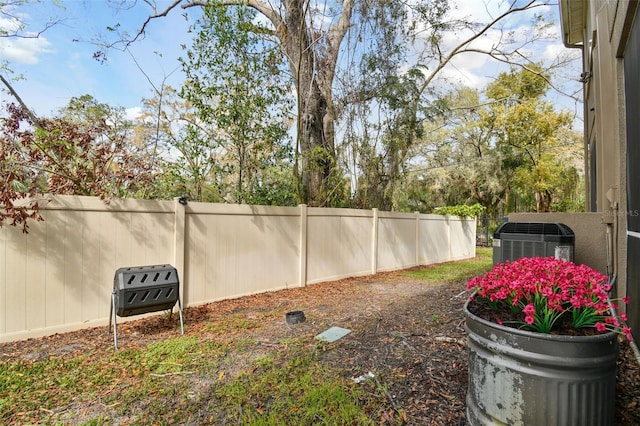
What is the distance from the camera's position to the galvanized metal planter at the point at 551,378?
141cm

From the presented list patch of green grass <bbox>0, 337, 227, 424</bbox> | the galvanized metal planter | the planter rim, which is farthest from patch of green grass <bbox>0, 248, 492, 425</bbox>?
the planter rim

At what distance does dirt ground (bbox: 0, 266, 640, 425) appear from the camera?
7.13 ft

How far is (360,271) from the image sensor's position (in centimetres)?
730

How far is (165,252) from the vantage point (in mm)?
4270

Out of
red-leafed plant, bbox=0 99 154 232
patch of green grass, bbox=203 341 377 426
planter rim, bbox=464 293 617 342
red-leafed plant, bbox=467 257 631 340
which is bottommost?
patch of green grass, bbox=203 341 377 426

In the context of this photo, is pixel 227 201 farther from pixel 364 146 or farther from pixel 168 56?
pixel 364 146

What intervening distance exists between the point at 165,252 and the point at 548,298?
4130 mm

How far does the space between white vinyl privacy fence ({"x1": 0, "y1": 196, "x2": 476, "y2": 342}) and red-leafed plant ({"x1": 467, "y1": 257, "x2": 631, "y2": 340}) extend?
12.3ft

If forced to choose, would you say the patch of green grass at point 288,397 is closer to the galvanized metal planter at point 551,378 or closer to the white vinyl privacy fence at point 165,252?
the galvanized metal planter at point 551,378

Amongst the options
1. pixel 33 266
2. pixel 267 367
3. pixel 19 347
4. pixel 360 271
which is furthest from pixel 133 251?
Answer: pixel 360 271

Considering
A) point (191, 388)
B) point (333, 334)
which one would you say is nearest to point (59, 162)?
point (191, 388)

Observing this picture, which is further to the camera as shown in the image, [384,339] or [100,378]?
[384,339]

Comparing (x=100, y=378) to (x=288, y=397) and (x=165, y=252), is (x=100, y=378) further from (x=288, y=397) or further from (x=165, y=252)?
(x=165, y=252)

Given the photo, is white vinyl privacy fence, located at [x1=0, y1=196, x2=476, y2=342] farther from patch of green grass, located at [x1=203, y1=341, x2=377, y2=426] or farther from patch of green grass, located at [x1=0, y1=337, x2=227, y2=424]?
patch of green grass, located at [x1=203, y1=341, x2=377, y2=426]
